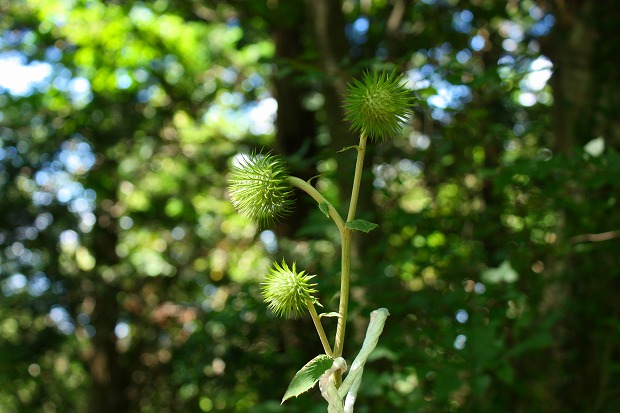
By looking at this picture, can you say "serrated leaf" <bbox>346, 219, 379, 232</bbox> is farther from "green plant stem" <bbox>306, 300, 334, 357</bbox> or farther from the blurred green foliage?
the blurred green foliage

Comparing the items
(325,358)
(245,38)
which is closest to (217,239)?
(245,38)

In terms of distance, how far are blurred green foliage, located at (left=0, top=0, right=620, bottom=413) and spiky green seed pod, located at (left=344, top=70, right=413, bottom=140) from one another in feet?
5.83

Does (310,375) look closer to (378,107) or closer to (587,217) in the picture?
(378,107)

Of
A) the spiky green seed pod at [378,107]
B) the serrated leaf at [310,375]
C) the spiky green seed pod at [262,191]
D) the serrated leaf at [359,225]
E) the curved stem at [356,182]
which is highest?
the spiky green seed pod at [378,107]

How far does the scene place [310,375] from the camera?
1108mm

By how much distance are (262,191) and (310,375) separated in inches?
13.0

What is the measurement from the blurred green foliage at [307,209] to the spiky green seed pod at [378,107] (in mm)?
1778

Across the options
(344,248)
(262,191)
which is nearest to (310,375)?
(344,248)

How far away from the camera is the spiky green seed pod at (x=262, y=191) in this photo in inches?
50.0

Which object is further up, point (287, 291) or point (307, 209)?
point (287, 291)

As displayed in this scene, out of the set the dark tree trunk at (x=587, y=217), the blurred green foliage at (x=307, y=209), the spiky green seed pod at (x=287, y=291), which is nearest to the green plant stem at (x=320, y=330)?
the spiky green seed pod at (x=287, y=291)

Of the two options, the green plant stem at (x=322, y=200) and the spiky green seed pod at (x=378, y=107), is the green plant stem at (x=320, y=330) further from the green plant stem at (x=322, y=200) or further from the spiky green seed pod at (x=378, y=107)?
the spiky green seed pod at (x=378, y=107)

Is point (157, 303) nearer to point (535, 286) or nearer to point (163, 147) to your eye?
point (163, 147)

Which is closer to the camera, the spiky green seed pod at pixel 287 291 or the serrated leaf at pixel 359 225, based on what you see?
the serrated leaf at pixel 359 225
